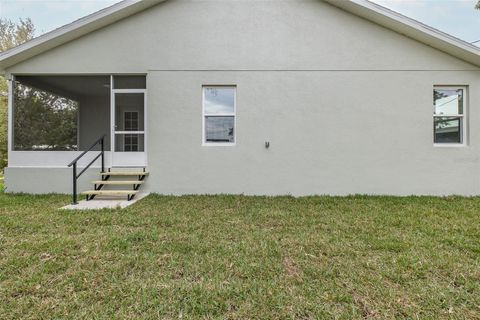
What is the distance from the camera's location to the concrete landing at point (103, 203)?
17.1 feet

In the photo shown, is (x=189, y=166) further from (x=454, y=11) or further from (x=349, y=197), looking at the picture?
(x=454, y=11)

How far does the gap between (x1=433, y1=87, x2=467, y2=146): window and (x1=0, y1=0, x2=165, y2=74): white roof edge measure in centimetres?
780

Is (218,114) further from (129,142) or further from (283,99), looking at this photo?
(129,142)

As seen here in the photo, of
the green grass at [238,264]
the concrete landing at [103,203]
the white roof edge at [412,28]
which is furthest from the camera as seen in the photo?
the white roof edge at [412,28]

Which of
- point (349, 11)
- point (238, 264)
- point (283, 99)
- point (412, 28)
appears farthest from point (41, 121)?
point (412, 28)

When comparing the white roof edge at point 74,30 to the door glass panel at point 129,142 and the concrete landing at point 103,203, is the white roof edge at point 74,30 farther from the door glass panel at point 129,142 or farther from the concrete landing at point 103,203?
the concrete landing at point 103,203

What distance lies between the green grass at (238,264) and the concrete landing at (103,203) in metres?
0.44

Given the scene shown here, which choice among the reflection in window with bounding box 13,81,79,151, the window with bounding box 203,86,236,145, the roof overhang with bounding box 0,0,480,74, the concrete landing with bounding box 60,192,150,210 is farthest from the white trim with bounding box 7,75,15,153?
the window with bounding box 203,86,236,145

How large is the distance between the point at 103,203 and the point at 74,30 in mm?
4391

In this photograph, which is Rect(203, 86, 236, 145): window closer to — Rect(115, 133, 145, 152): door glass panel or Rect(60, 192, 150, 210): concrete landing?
Rect(115, 133, 145, 152): door glass panel

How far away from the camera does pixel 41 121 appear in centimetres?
744

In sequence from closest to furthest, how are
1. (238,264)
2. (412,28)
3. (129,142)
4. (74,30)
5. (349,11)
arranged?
(238,264) < (412,28) < (74,30) < (349,11) < (129,142)

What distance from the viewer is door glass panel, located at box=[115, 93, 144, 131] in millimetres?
7008

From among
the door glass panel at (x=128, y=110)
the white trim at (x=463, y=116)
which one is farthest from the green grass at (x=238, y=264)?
the door glass panel at (x=128, y=110)
